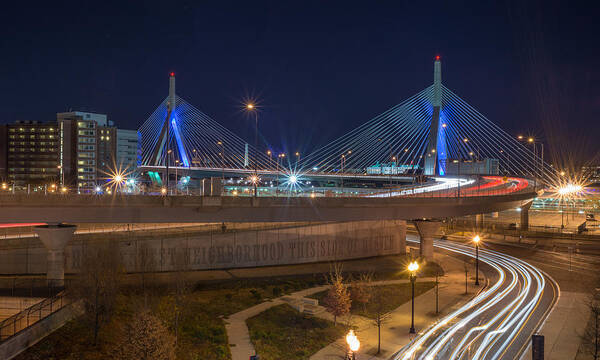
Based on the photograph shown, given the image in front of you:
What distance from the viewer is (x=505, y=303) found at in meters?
25.5

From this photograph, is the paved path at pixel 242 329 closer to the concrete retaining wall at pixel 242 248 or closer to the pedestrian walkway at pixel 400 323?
the pedestrian walkway at pixel 400 323

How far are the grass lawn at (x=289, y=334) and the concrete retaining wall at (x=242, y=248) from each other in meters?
9.10

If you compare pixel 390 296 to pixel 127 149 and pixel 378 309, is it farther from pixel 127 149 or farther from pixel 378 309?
pixel 127 149

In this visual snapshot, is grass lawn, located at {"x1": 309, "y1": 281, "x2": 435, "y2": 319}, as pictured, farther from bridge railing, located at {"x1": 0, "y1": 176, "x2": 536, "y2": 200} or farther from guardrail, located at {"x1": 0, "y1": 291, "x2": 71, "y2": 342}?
guardrail, located at {"x1": 0, "y1": 291, "x2": 71, "y2": 342}

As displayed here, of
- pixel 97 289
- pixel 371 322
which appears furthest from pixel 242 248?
pixel 97 289

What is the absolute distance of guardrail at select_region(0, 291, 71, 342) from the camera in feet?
54.8

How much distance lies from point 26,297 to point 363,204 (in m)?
21.1

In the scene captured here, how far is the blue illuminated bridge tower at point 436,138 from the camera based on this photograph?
59.4 m

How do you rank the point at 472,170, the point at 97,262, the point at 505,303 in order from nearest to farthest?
the point at 97,262, the point at 505,303, the point at 472,170

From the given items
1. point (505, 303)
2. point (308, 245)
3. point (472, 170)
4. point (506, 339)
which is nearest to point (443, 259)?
point (308, 245)

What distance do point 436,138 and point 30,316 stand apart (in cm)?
5066

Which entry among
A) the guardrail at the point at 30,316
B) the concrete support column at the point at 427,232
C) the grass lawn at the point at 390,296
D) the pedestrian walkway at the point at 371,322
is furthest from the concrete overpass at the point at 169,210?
the guardrail at the point at 30,316

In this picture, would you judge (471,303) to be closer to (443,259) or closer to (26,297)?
(443,259)

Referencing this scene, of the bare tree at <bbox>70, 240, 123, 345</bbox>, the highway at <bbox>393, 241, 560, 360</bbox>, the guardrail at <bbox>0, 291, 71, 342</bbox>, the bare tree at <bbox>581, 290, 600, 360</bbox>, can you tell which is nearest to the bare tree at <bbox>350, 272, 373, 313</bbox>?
the highway at <bbox>393, 241, 560, 360</bbox>
